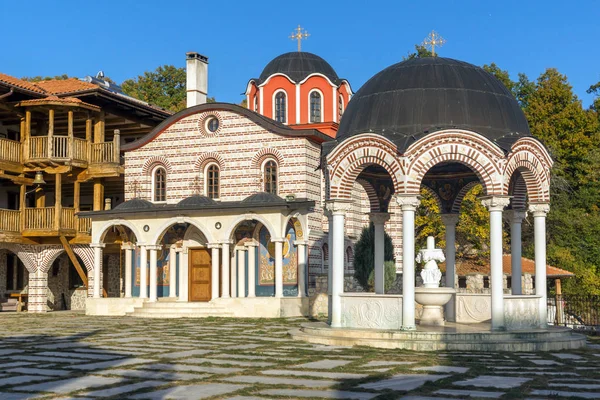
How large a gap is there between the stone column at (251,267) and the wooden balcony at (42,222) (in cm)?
688

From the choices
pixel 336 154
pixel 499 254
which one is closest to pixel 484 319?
pixel 499 254

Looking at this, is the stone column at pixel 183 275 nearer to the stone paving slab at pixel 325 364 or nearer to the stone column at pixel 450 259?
the stone column at pixel 450 259

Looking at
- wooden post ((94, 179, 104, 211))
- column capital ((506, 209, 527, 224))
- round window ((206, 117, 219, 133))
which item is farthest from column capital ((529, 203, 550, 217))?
wooden post ((94, 179, 104, 211))

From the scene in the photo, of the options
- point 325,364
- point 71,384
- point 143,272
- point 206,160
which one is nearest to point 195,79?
point 206,160

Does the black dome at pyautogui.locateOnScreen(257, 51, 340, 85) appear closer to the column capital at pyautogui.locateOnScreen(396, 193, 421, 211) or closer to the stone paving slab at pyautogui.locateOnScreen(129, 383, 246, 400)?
the column capital at pyautogui.locateOnScreen(396, 193, 421, 211)

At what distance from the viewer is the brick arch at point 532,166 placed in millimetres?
17562

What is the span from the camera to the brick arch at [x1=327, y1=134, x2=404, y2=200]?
17.4 m

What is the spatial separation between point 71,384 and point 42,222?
21344 millimetres

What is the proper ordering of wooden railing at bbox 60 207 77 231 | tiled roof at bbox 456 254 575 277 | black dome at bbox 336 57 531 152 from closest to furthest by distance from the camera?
1. black dome at bbox 336 57 531 152
2. wooden railing at bbox 60 207 77 231
3. tiled roof at bbox 456 254 575 277

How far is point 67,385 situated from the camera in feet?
36.4

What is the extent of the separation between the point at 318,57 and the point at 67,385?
88.6ft

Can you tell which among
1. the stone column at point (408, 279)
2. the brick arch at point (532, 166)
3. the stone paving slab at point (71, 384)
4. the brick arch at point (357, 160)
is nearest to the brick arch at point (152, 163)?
the brick arch at point (357, 160)

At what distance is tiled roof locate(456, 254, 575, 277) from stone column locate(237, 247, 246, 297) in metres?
8.93

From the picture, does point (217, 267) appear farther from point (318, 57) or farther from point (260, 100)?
point (318, 57)
